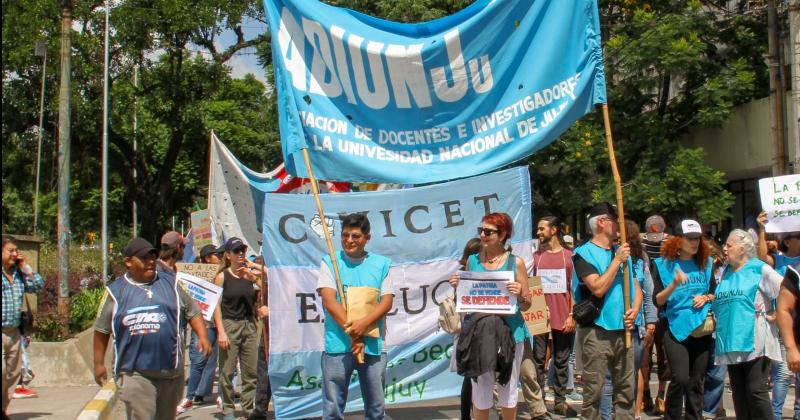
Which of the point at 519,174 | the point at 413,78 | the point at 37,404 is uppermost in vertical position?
the point at 413,78

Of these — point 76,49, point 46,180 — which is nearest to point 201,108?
point 76,49

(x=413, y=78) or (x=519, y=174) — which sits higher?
(x=413, y=78)

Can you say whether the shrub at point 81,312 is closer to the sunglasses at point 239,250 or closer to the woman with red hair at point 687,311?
the sunglasses at point 239,250

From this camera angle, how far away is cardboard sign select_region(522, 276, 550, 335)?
916cm

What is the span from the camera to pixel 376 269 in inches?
266

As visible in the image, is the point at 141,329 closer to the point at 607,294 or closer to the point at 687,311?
the point at 607,294

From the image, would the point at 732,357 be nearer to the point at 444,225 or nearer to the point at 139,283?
the point at 444,225

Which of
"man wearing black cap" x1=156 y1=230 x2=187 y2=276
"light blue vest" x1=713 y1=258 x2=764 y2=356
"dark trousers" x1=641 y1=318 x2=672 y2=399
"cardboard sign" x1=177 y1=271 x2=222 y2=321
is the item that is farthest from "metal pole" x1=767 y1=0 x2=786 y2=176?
"man wearing black cap" x1=156 y1=230 x2=187 y2=276

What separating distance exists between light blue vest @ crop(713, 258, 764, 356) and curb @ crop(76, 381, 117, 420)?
5649 millimetres

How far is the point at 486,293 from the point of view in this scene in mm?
6859

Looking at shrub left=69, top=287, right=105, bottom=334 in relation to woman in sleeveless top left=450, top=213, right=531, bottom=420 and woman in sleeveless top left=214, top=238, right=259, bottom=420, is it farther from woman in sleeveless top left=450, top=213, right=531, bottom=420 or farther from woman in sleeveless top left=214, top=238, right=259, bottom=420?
woman in sleeveless top left=450, top=213, right=531, bottom=420

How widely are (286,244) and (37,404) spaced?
3796mm

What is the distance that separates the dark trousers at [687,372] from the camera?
7.64 meters

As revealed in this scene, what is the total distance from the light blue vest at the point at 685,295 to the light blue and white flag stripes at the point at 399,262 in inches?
52.8
